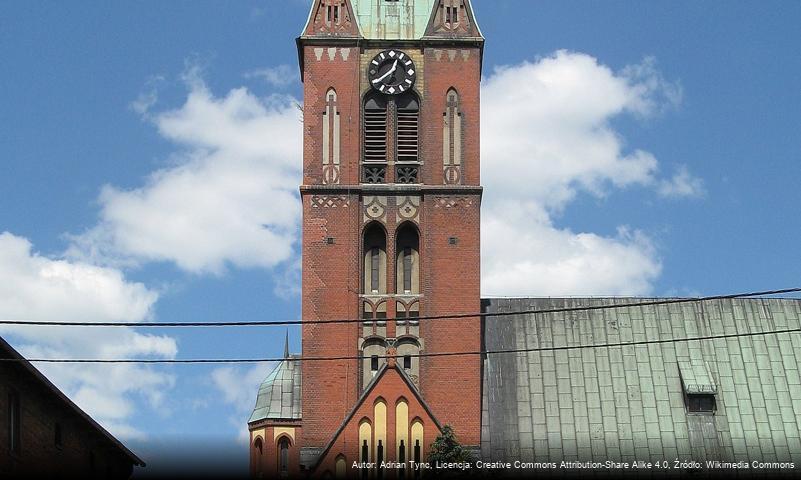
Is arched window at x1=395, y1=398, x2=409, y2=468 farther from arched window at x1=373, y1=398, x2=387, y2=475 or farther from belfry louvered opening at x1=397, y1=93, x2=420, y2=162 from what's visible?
belfry louvered opening at x1=397, y1=93, x2=420, y2=162

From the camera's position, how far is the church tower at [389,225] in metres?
58.3

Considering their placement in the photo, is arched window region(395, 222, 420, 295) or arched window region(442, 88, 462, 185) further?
arched window region(442, 88, 462, 185)

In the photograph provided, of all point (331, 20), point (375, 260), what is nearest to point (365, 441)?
point (375, 260)

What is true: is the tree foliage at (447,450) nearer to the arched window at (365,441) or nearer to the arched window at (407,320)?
the arched window at (365,441)

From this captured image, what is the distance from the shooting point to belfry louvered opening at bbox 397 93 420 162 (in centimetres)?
6125

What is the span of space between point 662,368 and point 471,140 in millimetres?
11197

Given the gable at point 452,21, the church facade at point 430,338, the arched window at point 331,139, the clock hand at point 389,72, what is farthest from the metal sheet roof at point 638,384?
the gable at point 452,21

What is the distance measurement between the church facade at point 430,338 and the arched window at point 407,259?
2.3 inches

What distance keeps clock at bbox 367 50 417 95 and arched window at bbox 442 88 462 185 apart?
1.62 metres

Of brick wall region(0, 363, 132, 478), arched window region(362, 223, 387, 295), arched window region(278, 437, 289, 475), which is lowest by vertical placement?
brick wall region(0, 363, 132, 478)

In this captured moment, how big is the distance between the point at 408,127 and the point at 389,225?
3890 millimetres

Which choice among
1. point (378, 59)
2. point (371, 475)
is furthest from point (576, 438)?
point (378, 59)

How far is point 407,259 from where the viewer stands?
200 feet

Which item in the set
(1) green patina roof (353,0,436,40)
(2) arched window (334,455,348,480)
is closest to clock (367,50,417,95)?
(1) green patina roof (353,0,436,40)
